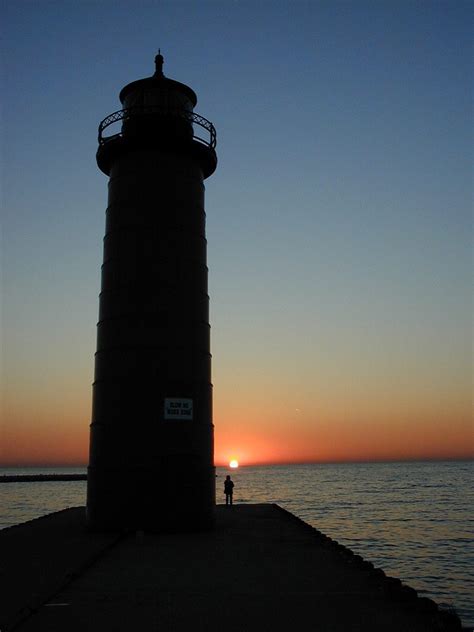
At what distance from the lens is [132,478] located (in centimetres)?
1568

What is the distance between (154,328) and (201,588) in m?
9.00

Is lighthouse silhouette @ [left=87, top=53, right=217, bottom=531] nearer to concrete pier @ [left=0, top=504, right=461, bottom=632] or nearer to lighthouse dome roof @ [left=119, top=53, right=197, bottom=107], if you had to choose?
lighthouse dome roof @ [left=119, top=53, right=197, bottom=107]

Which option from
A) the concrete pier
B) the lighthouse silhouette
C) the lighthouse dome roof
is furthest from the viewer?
the lighthouse dome roof

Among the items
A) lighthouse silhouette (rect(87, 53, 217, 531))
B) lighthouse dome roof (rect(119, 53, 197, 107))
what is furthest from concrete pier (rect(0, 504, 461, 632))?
lighthouse dome roof (rect(119, 53, 197, 107))

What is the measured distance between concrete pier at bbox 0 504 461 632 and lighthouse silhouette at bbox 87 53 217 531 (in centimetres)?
179

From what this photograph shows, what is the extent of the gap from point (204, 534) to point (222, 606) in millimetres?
7689

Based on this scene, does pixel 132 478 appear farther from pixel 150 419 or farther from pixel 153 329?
pixel 153 329

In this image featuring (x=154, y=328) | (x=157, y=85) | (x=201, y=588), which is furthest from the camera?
(x=157, y=85)

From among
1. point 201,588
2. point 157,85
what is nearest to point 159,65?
point 157,85

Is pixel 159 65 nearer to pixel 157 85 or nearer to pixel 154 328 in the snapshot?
pixel 157 85

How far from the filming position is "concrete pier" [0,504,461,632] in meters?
6.98

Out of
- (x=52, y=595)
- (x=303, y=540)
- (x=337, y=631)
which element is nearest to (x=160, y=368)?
(x=303, y=540)

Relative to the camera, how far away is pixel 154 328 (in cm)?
1653

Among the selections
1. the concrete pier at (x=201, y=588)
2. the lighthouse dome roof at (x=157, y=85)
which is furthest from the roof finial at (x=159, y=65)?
the concrete pier at (x=201, y=588)
